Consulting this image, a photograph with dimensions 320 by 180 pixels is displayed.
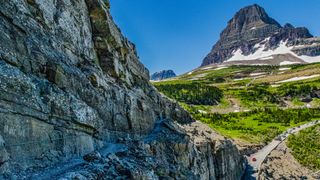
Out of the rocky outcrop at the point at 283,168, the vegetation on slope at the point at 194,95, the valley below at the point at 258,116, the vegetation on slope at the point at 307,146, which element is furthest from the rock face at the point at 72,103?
the vegetation on slope at the point at 194,95

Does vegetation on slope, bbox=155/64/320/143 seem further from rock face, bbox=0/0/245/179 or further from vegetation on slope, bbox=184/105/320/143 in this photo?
rock face, bbox=0/0/245/179

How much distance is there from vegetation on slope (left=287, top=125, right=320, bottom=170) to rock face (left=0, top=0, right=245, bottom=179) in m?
48.0

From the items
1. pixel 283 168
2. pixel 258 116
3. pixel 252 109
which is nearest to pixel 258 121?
pixel 258 116

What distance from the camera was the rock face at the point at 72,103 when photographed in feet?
62.7

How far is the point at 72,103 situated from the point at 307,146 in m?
90.4

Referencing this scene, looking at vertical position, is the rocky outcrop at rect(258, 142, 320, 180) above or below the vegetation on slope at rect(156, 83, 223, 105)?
below

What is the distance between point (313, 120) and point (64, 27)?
125561 mm

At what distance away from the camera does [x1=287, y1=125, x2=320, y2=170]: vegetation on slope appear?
85375 millimetres

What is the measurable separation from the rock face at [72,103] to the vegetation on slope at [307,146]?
1889 inches

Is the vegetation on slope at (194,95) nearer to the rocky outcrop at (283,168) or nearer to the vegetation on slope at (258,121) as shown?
the vegetation on slope at (258,121)

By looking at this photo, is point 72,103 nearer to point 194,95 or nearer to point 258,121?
point 258,121

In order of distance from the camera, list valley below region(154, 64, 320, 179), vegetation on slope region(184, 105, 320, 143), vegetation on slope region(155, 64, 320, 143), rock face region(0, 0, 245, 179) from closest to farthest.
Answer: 1. rock face region(0, 0, 245, 179)
2. valley below region(154, 64, 320, 179)
3. vegetation on slope region(184, 105, 320, 143)
4. vegetation on slope region(155, 64, 320, 143)

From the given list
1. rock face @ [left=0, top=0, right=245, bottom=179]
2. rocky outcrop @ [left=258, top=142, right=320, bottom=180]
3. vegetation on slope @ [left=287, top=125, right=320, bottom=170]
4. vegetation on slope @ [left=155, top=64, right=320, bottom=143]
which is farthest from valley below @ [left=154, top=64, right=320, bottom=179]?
rock face @ [left=0, top=0, right=245, bottom=179]

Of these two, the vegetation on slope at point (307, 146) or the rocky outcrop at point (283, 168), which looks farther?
the vegetation on slope at point (307, 146)
